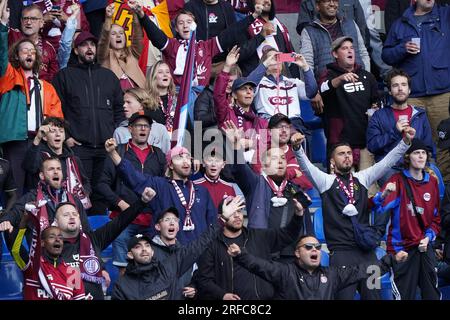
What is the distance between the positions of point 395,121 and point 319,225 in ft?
4.26

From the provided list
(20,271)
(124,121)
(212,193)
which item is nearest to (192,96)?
(124,121)

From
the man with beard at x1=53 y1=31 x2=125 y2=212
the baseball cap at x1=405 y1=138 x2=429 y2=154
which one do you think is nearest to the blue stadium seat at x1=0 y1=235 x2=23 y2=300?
the man with beard at x1=53 y1=31 x2=125 y2=212

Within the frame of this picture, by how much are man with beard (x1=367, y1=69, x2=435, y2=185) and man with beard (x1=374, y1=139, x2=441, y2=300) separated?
84 cm

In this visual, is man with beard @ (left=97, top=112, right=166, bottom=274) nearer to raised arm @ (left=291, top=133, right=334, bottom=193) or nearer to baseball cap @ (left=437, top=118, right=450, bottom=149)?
raised arm @ (left=291, top=133, right=334, bottom=193)

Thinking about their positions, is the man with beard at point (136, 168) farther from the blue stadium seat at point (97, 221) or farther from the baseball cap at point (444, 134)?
the baseball cap at point (444, 134)

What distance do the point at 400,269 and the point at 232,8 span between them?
415 centimetres

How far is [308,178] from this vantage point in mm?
14172

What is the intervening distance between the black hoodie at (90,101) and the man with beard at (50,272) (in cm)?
239

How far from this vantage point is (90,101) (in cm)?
1535

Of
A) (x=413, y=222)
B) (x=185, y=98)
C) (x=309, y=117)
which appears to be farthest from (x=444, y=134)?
(x=185, y=98)

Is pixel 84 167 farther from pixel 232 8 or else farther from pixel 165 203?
pixel 232 8

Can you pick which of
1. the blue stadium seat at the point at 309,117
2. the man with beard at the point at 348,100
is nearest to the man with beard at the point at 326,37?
the man with beard at the point at 348,100

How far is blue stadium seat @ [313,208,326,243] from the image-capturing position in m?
14.7

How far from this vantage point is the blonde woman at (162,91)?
15586mm
